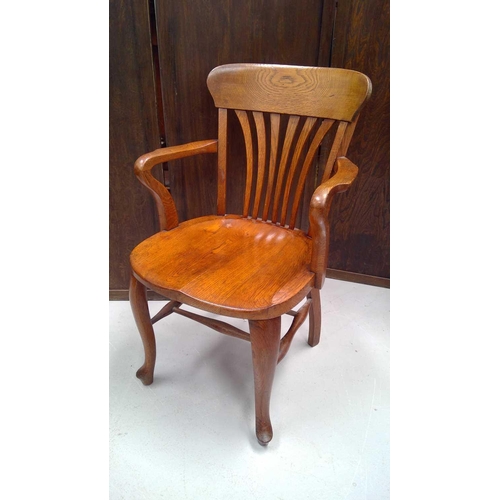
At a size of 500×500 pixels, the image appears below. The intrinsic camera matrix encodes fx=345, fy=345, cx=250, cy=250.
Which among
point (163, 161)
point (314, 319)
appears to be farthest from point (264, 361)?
point (163, 161)

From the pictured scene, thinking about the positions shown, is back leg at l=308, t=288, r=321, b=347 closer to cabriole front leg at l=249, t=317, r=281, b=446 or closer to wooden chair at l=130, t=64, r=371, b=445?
wooden chair at l=130, t=64, r=371, b=445

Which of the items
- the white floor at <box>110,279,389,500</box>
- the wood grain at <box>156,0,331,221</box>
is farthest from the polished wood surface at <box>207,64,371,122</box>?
the white floor at <box>110,279,389,500</box>

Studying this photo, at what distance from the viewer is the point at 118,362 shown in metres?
1.45

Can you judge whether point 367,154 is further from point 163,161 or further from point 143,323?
point 143,323

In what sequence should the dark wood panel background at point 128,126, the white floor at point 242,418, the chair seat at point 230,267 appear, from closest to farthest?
1. the chair seat at point 230,267
2. the white floor at point 242,418
3. the dark wood panel background at point 128,126

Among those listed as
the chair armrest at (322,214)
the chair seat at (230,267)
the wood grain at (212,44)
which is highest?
the wood grain at (212,44)

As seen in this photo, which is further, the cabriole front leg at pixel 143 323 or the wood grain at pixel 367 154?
the wood grain at pixel 367 154

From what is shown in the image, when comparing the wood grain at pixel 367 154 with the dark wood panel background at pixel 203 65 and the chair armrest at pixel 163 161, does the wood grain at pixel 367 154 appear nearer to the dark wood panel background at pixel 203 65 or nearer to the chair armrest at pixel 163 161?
the dark wood panel background at pixel 203 65

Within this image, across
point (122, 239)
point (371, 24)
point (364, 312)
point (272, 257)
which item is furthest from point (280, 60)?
point (364, 312)

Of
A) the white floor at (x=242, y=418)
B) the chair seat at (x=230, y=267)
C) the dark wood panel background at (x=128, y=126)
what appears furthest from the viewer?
the dark wood panel background at (x=128, y=126)

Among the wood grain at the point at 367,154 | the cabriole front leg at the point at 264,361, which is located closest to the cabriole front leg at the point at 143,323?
the cabriole front leg at the point at 264,361

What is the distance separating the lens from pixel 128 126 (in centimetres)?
147

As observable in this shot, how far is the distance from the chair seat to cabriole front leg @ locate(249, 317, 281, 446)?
0.06m

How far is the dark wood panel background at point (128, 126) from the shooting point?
1.31 metres
